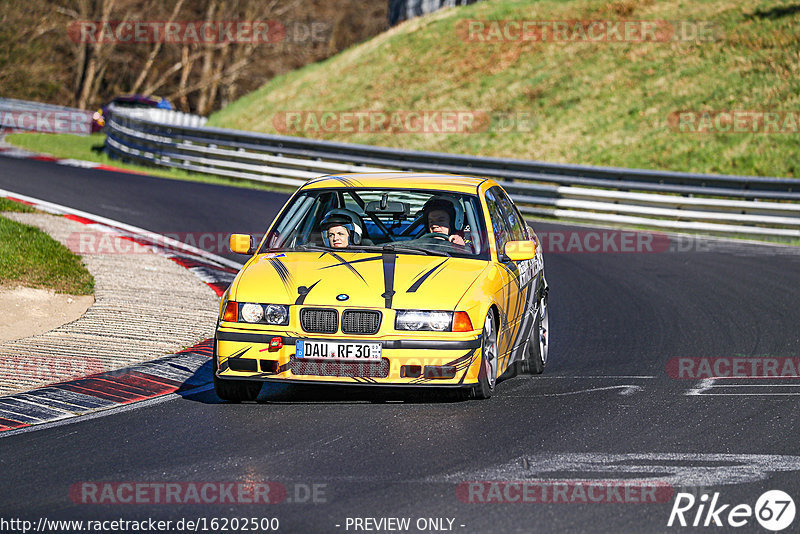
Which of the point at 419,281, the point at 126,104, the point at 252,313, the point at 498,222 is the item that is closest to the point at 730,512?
the point at 419,281

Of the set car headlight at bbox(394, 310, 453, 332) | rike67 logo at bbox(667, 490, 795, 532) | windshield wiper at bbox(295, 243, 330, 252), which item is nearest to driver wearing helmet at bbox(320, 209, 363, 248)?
windshield wiper at bbox(295, 243, 330, 252)

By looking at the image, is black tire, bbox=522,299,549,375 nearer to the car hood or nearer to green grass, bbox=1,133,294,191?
the car hood

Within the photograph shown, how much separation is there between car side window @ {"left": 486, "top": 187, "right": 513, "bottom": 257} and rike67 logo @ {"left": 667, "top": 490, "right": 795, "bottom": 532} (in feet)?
10.8

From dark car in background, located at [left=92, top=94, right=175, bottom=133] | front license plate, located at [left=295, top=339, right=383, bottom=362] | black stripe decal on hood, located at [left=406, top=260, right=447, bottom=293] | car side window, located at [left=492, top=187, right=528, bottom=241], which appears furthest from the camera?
dark car in background, located at [left=92, top=94, right=175, bottom=133]

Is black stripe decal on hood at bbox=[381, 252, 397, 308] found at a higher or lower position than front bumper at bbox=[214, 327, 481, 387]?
higher

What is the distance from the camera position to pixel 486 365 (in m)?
7.80

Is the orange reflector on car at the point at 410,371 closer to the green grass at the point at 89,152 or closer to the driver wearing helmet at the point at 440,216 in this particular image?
the driver wearing helmet at the point at 440,216

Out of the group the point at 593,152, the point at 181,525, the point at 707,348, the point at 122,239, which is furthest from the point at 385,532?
the point at 593,152

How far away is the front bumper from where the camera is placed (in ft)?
24.5

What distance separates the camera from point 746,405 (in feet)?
26.5

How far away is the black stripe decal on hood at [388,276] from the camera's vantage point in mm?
7578

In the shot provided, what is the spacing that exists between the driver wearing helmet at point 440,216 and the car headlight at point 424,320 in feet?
4.40

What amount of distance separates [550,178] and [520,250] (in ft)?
45.4

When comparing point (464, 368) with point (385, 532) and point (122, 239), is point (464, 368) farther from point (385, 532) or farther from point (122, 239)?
point (122, 239)
